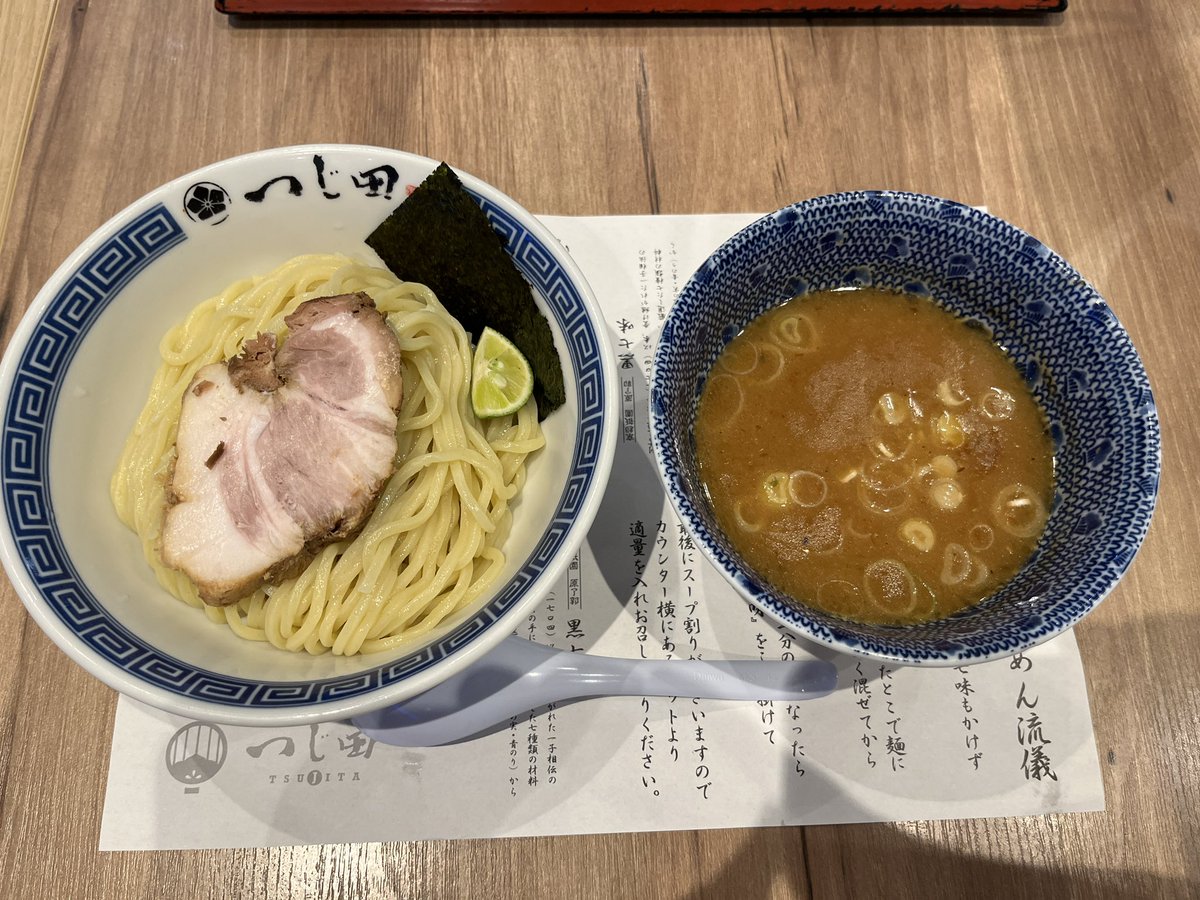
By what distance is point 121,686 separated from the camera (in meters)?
1.33

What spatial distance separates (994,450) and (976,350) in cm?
26

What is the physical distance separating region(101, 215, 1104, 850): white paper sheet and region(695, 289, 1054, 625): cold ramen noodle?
1.18 feet

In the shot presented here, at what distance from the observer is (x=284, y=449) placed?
169 cm

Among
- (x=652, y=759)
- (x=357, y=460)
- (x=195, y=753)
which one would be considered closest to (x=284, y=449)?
(x=357, y=460)

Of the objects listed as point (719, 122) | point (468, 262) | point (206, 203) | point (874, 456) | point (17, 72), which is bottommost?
point (874, 456)

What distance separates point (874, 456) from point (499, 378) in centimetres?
92

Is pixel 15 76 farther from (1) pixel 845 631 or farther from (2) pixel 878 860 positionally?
(2) pixel 878 860

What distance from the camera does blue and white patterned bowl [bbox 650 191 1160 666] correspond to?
1.32 meters

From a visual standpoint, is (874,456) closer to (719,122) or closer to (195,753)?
(719,122)

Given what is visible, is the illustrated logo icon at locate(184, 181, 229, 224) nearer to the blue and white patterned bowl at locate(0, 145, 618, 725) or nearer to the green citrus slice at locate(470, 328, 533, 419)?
the blue and white patterned bowl at locate(0, 145, 618, 725)

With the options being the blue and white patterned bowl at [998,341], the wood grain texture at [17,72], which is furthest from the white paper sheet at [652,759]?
the wood grain texture at [17,72]

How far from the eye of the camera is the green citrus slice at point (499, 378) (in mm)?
1759

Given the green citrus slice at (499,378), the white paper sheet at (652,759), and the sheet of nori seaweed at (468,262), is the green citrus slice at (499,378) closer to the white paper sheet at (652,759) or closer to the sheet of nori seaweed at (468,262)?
the sheet of nori seaweed at (468,262)

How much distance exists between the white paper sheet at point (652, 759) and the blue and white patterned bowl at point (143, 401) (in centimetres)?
33
